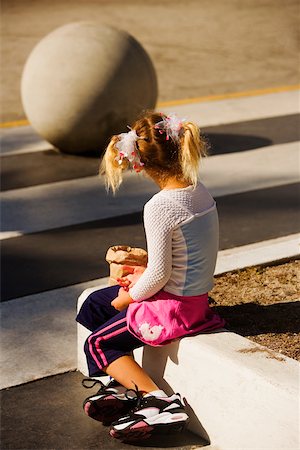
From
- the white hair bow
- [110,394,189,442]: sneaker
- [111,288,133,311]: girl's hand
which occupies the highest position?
the white hair bow

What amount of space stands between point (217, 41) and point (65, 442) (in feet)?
38.9

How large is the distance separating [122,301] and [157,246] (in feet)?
1.26

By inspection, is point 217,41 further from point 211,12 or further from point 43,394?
point 43,394

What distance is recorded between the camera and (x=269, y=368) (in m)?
4.12

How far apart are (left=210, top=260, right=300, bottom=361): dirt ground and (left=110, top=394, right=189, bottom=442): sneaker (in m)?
0.53

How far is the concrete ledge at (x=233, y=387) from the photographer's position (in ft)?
13.0

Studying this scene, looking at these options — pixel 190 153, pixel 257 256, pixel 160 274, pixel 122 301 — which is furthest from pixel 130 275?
pixel 257 256

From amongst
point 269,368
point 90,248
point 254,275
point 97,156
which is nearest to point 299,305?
point 254,275

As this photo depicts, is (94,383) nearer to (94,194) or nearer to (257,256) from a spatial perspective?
(257,256)

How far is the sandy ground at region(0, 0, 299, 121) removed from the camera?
13.0 metres

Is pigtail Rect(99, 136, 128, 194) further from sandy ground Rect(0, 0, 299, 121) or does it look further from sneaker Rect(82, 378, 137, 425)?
sandy ground Rect(0, 0, 299, 121)

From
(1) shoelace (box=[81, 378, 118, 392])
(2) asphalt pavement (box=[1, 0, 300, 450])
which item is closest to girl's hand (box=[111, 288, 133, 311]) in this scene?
(1) shoelace (box=[81, 378, 118, 392])

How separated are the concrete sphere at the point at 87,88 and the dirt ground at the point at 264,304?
3902mm

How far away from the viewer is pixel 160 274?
4.41 metres
